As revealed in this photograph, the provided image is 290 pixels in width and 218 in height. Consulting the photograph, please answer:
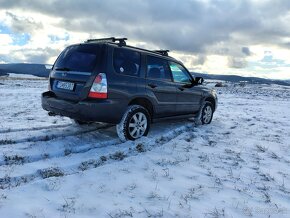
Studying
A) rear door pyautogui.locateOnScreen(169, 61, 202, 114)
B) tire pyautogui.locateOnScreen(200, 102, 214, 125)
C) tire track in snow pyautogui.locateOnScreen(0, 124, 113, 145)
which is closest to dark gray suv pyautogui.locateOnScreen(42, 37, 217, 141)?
rear door pyautogui.locateOnScreen(169, 61, 202, 114)

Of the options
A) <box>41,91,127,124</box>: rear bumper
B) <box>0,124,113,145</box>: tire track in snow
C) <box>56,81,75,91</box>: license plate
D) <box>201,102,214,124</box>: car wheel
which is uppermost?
<box>56,81,75,91</box>: license plate

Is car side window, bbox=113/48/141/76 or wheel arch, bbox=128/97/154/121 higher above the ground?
car side window, bbox=113/48/141/76

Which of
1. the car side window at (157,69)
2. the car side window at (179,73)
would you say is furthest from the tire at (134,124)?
the car side window at (179,73)

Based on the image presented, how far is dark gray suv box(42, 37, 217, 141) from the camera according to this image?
20.9 ft

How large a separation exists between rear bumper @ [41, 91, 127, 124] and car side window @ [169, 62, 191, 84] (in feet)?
6.89

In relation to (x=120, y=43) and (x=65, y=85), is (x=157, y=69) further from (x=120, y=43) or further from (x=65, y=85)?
(x=65, y=85)

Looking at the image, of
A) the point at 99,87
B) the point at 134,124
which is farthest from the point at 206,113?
the point at 99,87

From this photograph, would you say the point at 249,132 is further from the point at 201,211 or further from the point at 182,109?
the point at 201,211

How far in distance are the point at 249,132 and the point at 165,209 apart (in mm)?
5380

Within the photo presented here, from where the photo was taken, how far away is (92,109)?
630 centimetres

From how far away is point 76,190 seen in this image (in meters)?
4.41

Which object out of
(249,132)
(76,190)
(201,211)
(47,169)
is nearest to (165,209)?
(201,211)

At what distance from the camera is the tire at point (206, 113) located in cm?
959

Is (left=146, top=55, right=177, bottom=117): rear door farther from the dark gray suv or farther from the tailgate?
the tailgate
